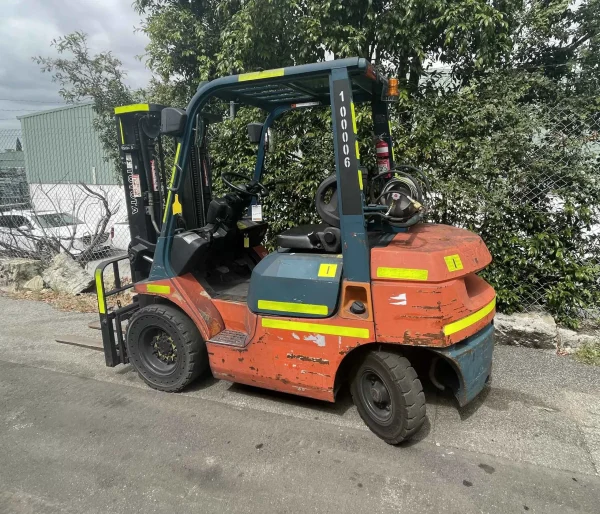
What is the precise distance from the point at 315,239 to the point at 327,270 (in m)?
0.33

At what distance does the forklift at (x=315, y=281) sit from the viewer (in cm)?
295

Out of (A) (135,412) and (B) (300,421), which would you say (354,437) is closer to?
(B) (300,421)

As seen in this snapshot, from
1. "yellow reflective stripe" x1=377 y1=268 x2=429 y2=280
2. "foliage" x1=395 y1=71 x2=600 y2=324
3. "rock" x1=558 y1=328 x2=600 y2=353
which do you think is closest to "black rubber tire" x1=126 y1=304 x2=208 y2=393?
"yellow reflective stripe" x1=377 y1=268 x2=429 y2=280

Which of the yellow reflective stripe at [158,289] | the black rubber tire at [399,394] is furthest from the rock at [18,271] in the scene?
the black rubber tire at [399,394]

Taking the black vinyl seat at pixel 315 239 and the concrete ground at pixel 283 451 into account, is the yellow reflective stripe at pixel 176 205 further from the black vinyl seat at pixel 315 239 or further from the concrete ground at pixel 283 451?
the concrete ground at pixel 283 451

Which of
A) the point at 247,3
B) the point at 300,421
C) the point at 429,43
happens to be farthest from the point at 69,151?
the point at 300,421

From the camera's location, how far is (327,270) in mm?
3156

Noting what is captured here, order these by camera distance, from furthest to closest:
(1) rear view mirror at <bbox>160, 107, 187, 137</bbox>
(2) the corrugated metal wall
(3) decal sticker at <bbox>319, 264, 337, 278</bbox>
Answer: (2) the corrugated metal wall
(1) rear view mirror at <bbox>160, 107, 187, 137</bbox>
(3) decal sticker at <bbox>319, 264, 337, 278</bbox>

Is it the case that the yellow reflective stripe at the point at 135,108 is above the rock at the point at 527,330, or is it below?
above

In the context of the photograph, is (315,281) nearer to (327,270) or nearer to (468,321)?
(327,270)

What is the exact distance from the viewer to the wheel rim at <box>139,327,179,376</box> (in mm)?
4004

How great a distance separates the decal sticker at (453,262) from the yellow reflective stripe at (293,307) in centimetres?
87

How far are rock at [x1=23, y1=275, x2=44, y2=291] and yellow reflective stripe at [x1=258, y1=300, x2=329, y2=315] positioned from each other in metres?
6.09

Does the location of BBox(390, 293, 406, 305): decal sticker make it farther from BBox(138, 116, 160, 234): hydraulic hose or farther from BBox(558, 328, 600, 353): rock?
BBox(558, 328, 600, 353): rock
